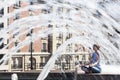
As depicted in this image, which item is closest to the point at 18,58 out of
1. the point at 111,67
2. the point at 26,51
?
the point at 26,51

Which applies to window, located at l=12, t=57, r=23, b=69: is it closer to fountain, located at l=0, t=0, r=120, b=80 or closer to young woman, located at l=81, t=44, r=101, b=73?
fountain, located at l=0, t=0, r=120, b=80

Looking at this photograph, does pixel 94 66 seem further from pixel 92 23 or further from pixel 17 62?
pixel 17 62

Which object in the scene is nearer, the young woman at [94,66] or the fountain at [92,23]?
the young woman at [94,66]

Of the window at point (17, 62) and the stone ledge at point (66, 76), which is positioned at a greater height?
the stone ledge at point (66, 76)

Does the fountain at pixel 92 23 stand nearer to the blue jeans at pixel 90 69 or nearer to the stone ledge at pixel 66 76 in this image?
the stone ledge at pixel 66 76

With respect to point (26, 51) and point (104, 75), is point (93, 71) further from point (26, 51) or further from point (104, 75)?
point (26, 51)

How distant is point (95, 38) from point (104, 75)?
4.46m

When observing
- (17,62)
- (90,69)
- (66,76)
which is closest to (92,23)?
(90,69)

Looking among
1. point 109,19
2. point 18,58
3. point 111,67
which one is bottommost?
point 18,58

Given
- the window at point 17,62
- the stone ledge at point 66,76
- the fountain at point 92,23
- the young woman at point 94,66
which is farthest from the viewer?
the window at point 17,62

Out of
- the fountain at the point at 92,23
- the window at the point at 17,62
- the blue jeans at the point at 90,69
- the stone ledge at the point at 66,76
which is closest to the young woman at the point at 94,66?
the blue jeans at the point at 90,69

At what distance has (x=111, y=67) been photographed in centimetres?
1605

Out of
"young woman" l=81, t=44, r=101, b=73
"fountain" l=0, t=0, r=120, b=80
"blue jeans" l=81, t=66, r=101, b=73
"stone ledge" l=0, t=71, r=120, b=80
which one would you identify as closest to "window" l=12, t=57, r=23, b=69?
"fountain" l=0, t=0, r=120, b=80

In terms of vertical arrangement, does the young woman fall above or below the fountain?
below
